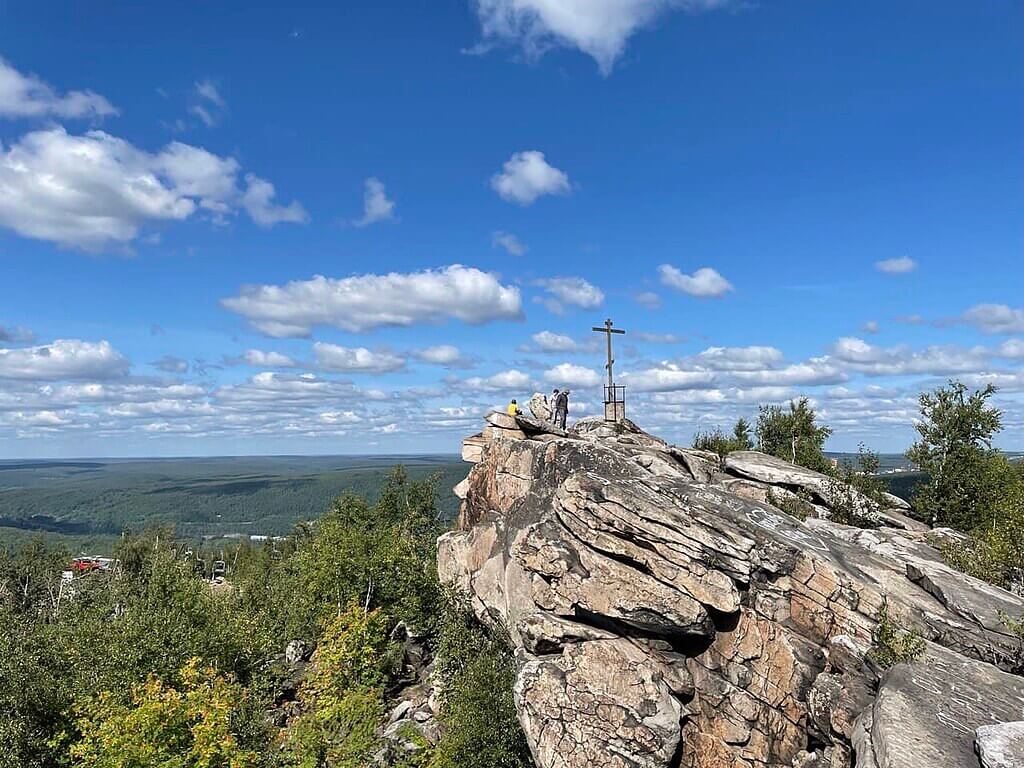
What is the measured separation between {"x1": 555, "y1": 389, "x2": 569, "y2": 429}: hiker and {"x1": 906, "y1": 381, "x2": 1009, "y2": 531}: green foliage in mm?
30222

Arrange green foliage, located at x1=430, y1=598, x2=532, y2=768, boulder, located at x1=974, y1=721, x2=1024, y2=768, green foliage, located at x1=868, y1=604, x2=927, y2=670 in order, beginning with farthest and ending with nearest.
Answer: green foliage, located at x1=430, y1=598, x2=532, y2=768, green foliage, located at x1=868, y1=604, x2=927, y2=670, boulder, located at x1=974, y1=721, x2=1024, y2=768

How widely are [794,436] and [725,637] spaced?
42734 millimetres

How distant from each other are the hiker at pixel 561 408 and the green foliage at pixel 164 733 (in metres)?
26.6

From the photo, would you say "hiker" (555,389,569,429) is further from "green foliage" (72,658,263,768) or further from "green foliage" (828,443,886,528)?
"green foliage" (72,658,263,768)

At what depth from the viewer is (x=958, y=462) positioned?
159ft

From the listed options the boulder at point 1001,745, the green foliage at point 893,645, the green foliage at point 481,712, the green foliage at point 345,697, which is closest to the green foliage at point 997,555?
the green foliage at point 893,645

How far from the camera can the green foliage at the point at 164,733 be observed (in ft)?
79.8

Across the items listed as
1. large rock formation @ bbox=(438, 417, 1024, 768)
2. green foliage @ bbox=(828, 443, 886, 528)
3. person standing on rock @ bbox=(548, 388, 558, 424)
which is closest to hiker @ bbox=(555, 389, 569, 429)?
person standing on rock @ bbox=(548, 388, 558, 424)

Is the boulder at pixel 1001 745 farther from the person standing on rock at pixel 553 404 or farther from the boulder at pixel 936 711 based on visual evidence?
the person standing on rock at pixel 553 404

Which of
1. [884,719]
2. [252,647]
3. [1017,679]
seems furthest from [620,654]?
[252,647]

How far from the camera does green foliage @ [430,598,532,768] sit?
85.8 feet

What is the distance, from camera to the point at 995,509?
4116 centimetres

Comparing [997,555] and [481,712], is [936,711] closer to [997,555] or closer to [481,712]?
[997,555]

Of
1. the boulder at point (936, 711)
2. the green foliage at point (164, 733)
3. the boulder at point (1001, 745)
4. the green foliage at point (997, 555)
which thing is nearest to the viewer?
the boulder at point (1001, 745)
